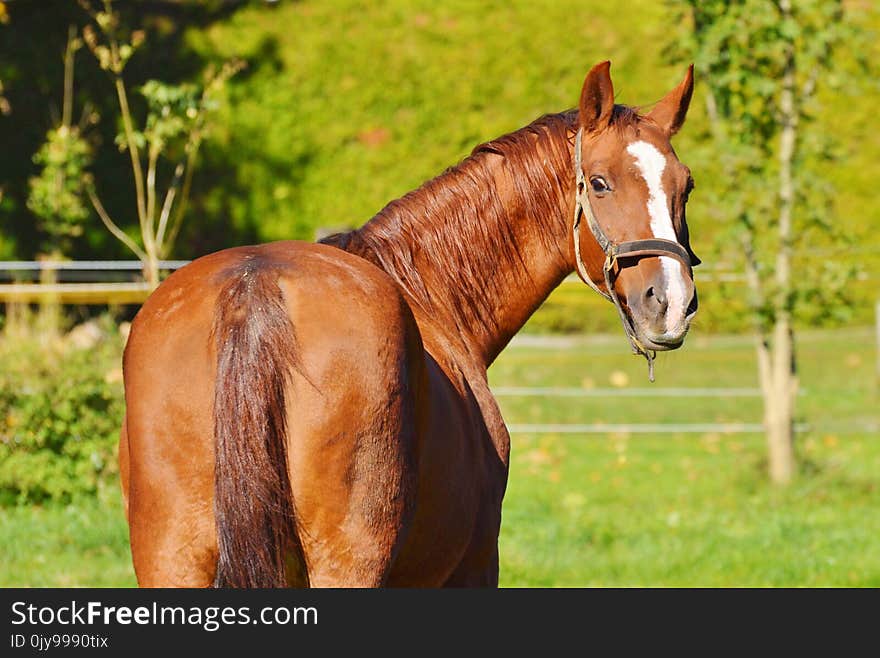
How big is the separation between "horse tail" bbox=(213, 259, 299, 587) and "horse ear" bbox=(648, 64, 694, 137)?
164cm

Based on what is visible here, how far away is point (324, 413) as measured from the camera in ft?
8.25

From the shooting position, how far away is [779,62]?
26.2ft

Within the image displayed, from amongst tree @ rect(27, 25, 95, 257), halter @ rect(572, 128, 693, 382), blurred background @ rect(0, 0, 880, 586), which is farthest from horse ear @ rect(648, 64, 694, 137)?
tree @ rect(27, 25, 95, 257)

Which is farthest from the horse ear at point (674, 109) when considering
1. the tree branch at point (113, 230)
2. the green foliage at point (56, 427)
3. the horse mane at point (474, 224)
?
the tree branch at point (113, 230)

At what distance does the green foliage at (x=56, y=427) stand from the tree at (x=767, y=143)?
421 cm

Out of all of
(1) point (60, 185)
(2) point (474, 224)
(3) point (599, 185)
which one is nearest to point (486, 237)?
(2) point (474, 224)

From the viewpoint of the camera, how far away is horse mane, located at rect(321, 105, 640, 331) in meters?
3.52

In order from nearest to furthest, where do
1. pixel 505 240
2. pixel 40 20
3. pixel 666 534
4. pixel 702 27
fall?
pixel 505 240 → pixel 666 534 → pixel 702 27 → pixel 40 20

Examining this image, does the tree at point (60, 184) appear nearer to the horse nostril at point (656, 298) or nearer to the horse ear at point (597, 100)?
the horse ear at point (597, 100)

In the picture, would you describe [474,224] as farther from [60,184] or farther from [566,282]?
[60,184]

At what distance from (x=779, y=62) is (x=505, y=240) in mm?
5031

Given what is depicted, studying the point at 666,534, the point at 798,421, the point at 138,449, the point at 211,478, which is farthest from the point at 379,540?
the point at 798,421

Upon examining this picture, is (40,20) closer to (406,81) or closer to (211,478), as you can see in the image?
(406,81)

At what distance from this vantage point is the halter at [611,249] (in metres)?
3.15
